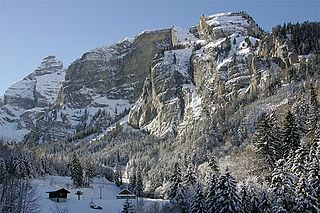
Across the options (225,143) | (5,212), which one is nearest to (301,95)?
(225,143)

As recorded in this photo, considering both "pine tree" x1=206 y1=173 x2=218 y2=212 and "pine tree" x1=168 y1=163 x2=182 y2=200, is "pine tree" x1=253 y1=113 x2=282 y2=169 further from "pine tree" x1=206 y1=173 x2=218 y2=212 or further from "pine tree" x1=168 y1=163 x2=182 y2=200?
"pine tree" x1=168 y1=163 x2=182 y2=200

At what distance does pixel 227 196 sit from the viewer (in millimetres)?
65688

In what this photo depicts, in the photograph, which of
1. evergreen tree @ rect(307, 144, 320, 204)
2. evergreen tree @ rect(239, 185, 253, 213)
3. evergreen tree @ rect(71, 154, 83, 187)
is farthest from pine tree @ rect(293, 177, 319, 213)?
evergreen tree @ rect(71, 154, 83, 187)

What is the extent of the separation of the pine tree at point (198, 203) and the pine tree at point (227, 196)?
5.09 m

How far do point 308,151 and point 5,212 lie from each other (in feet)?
137

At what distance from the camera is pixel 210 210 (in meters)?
67.3

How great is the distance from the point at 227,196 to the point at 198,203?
7.04 meters

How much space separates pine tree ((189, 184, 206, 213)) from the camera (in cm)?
7100

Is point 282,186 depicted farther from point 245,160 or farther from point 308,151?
point 245,160

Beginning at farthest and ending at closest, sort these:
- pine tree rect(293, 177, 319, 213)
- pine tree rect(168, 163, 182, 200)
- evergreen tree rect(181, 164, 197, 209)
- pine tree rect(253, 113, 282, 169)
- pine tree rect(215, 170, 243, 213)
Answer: pine tree rect(168, 163, 182, 200), evergreen tree rect(181, 164, 197, 209), pine tree rect(253, 113, 282, 169), pine tree rect(215, 170, 243, 213), pine tree rect(293, 177, 319, 213)

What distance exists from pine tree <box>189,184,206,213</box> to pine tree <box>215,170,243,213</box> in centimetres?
509

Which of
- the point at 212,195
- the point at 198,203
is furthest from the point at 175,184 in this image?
the point at 212,195

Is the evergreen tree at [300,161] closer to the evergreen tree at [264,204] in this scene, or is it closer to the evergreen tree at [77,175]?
the evergreen tree at [264,204]

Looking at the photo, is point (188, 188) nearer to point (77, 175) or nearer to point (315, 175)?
point (315, 175)
